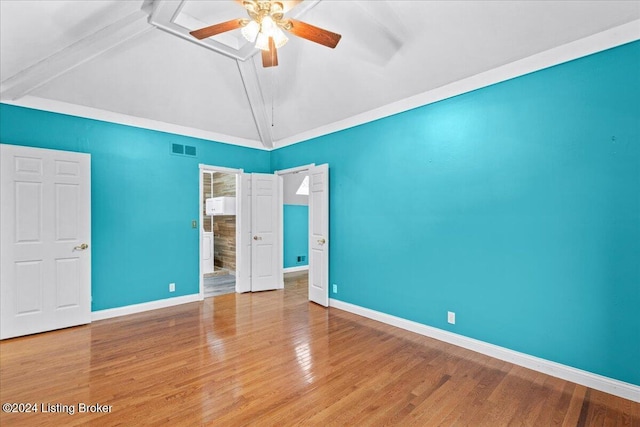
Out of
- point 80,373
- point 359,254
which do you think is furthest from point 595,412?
point 80,373

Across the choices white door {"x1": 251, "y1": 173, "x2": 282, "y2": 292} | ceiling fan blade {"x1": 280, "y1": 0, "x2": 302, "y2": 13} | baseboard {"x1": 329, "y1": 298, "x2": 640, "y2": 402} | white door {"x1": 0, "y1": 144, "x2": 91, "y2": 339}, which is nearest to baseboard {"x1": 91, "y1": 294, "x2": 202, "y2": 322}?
white door {"x1": 0, "y1": 144, "x2": 91, "y2": 339}

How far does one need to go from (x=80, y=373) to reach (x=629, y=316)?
472 centimetres

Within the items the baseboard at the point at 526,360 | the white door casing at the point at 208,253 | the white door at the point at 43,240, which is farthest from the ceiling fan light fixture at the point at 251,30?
A: the white door casing at the point at 208,253

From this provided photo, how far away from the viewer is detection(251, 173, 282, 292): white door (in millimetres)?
5645

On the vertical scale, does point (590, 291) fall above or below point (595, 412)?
above

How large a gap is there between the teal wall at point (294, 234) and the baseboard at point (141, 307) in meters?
2.68

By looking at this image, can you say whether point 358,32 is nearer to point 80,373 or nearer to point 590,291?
point 590,291

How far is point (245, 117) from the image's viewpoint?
518cm

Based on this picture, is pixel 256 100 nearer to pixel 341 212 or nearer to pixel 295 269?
pixel 341 212

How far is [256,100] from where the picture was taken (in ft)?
15.9

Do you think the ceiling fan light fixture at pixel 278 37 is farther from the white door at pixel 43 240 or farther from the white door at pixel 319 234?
the white door at pixel 43 240

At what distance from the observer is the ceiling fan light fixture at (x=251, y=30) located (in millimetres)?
2152

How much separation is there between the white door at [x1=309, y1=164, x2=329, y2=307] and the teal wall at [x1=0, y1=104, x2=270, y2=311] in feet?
6.42

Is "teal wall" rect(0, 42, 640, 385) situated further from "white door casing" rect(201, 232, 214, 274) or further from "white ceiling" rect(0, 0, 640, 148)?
"white door casing" rect(201, 232, 214, 274)
